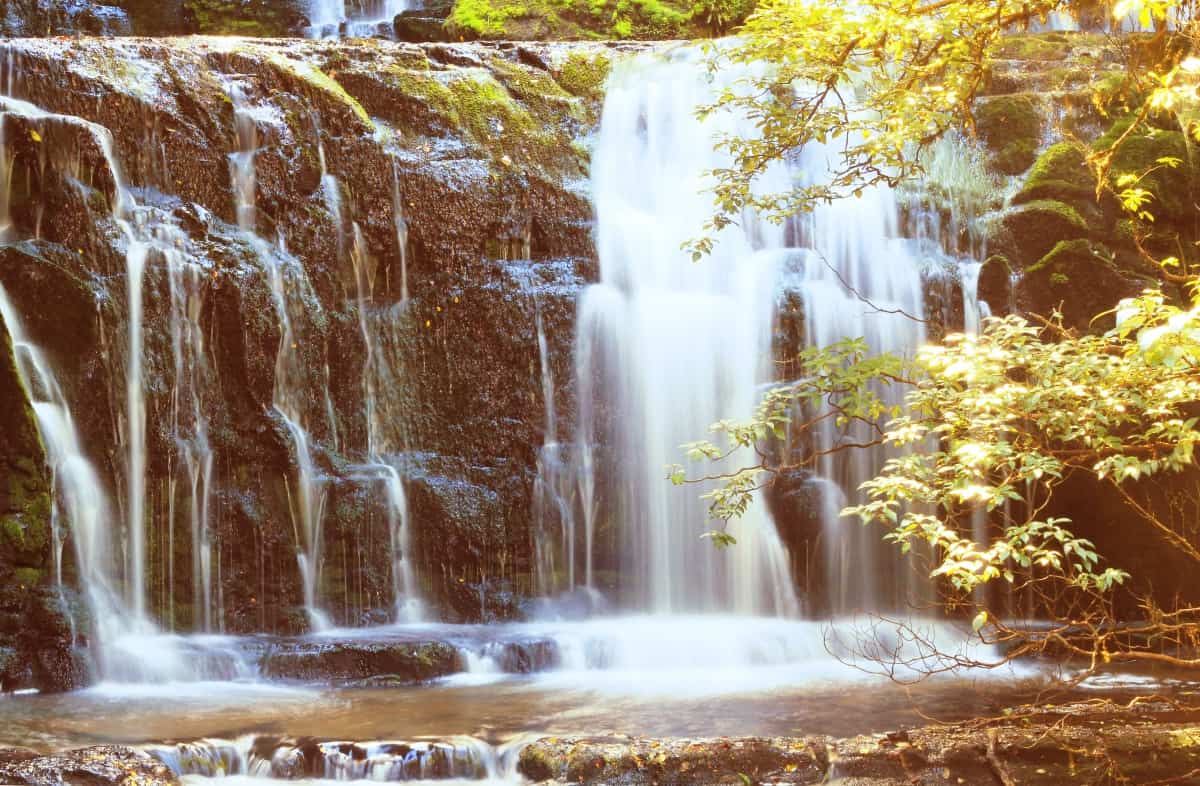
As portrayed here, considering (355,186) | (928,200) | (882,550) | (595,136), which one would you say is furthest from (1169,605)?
(355,186)

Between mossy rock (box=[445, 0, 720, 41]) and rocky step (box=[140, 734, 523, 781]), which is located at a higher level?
mossy rock (box=[445, 0, 720, 41])

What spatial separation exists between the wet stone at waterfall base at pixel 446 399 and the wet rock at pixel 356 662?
34 millimetres

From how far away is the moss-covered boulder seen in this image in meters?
13.3

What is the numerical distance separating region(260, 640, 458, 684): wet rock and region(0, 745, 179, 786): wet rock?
8.75 ft

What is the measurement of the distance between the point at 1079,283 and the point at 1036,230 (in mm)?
850

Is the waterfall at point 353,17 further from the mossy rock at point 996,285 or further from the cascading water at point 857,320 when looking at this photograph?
the mossy rock at point 996,285

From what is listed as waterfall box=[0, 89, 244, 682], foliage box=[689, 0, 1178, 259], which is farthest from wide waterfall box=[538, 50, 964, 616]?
foliage box=[689, 0, 1178, 259]

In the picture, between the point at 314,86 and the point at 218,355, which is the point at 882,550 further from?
the point at 314,86

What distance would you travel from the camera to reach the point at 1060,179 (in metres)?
12.7

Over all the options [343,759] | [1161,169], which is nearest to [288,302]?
[343,759]

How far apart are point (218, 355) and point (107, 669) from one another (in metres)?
3.04

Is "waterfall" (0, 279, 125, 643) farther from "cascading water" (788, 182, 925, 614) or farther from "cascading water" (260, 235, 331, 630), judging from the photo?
"cascading water" (788, 182, 925, 614)

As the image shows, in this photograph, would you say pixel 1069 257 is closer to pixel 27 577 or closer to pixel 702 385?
pixel 702 385

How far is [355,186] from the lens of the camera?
11.5 metres
